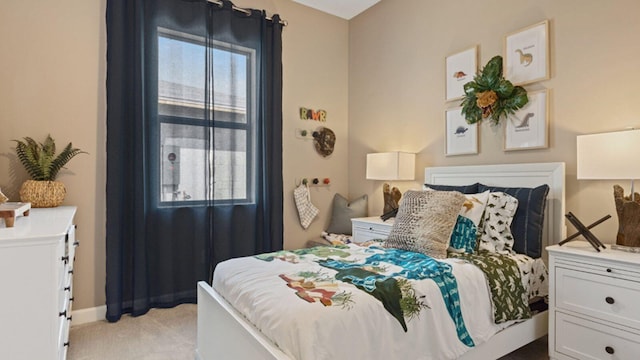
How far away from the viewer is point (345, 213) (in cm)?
380

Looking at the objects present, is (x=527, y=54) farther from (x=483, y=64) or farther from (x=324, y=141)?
(x=324, y=141)

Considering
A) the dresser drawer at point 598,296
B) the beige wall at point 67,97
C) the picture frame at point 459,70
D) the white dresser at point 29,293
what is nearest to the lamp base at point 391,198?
the picture frame at point 459,70

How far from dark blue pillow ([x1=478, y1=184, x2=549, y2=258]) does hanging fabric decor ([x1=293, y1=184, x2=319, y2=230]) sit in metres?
2.06

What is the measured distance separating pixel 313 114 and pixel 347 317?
2900 mm

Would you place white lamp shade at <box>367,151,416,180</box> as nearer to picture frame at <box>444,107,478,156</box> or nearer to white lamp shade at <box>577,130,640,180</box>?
picture frame at <box>444,107,478,156</box>

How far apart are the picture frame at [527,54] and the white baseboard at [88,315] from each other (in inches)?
144

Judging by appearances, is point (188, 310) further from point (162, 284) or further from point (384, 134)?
point (384, 134)

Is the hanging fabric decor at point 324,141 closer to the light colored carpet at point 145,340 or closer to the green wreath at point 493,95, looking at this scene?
the green wreath at point 493,95

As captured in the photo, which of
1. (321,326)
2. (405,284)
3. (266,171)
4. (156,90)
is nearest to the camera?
(321,326)

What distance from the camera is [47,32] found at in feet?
8.40

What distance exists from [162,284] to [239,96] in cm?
183

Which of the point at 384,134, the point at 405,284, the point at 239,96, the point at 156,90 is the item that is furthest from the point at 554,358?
the point at 156,90

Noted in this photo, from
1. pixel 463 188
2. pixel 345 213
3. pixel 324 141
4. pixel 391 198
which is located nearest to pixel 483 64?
pixel 463 188

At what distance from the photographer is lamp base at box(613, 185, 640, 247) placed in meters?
1.84
